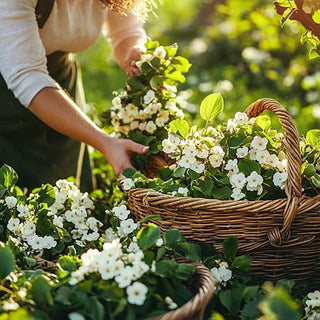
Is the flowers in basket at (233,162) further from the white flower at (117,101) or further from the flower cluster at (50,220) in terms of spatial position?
the white flower at (117,101)

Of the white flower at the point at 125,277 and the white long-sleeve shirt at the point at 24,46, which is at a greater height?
the white long-sleeve shirt at the point at 24,46

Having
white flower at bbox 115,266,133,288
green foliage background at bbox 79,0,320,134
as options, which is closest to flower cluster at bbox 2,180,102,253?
white flower at bbox 115,266,133,288

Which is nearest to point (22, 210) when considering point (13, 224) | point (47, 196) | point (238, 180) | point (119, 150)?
point (13, 224)

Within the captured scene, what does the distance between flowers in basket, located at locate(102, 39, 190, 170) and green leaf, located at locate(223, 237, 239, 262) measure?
64 cm

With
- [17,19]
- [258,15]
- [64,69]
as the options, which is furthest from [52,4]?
[258,15]

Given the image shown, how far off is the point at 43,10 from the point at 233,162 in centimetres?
89

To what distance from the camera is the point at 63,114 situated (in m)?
1.98

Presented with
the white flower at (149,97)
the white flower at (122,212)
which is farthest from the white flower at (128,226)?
the white flower at (149,97)

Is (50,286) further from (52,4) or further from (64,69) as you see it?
(64,69)

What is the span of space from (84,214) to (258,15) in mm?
2753

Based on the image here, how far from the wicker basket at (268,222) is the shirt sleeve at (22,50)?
1.76 ft

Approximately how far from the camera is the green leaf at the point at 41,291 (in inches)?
49.3

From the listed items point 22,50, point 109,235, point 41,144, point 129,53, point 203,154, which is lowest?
point 41,144

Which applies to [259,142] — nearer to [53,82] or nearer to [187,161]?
[187,161]
